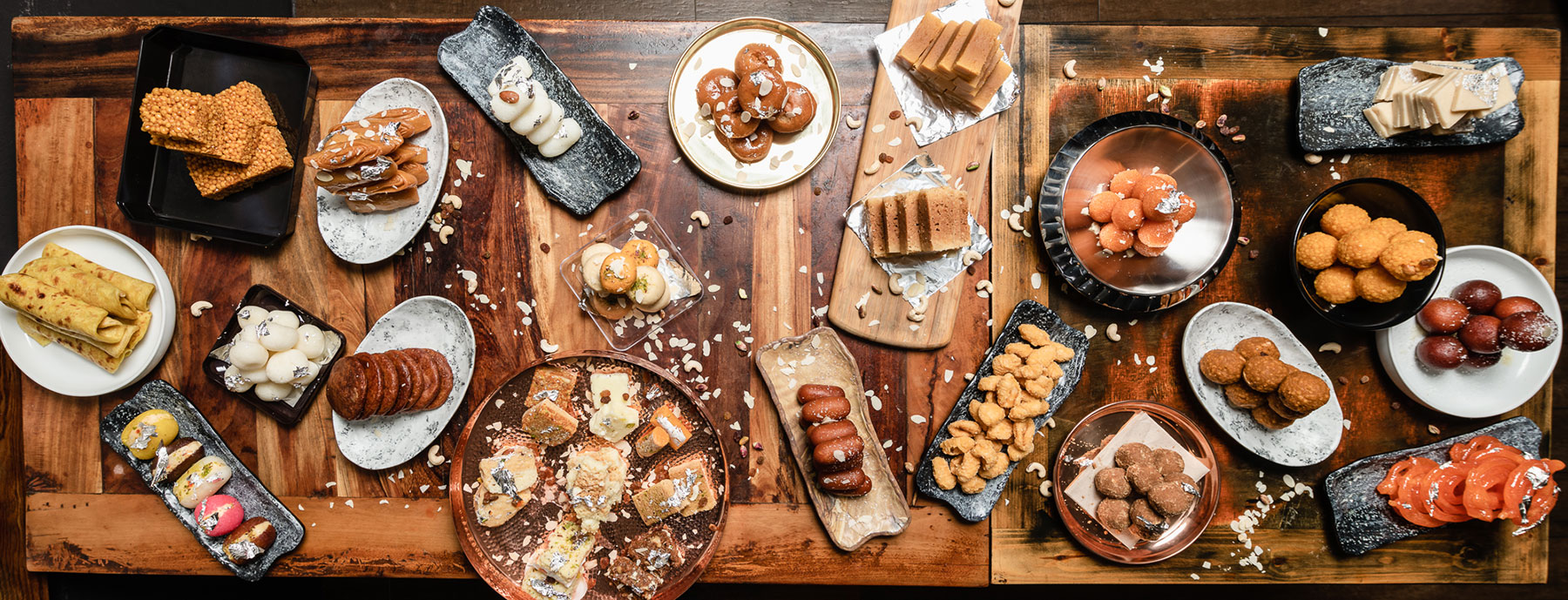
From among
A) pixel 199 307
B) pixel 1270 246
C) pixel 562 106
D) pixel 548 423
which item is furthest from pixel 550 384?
pixel 1270 246

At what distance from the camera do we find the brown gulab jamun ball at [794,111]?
274 centimetres

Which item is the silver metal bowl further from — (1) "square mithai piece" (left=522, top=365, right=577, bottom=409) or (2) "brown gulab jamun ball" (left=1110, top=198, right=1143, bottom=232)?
(1) "square mithai piece" (left=522, top=365, right=577, bottom=409)

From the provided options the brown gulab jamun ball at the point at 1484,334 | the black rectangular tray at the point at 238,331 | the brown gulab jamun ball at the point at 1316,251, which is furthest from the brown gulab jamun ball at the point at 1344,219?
the black rectangular tray at the point at 238,331

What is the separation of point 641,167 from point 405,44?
1141 millimetres

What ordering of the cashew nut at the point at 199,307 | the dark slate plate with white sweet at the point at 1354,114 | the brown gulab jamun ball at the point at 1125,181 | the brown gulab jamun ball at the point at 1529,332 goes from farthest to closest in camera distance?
1. the cashew nut at the point at 199,307
2. the dark slate plate with white sweet at the point at 1354,114
3. the brown gulab jamun ball at the point at 1125,181
4. the brown gulab jamun ball at the point at 1529,332

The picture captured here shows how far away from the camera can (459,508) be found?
9.09 ft

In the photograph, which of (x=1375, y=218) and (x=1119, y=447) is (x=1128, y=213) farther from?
(x=1375, y=218)

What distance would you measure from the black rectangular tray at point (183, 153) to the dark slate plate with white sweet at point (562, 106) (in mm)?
672

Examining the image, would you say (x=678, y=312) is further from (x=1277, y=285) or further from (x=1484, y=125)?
(x=1484, y=125)

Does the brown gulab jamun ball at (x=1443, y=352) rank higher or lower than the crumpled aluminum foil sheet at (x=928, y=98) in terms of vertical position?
lower

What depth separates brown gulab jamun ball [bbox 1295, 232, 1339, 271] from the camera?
2.68 meters

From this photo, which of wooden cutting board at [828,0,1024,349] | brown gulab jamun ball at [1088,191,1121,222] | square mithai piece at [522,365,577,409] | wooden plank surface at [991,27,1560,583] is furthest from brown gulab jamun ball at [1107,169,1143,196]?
square mithai piece at [522,365,577,409]

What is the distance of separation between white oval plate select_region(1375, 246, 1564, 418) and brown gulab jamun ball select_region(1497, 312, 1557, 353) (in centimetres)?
19

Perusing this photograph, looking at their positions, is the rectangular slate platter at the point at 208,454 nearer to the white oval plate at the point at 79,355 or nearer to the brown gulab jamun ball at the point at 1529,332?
the white oval plate at the point at 79,355
